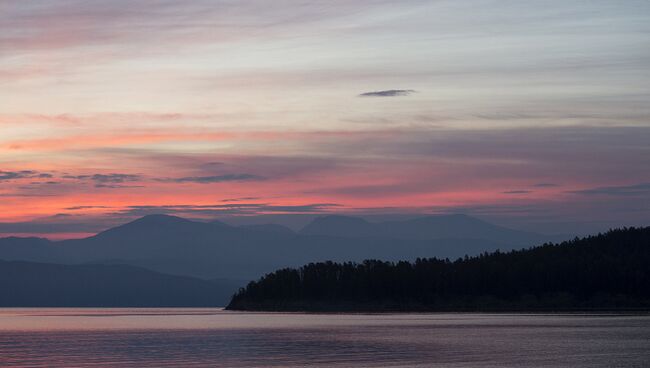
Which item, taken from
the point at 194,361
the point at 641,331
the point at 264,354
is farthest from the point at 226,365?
the point at 641,331

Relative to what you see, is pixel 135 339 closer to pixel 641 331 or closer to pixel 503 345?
pixel 503 345

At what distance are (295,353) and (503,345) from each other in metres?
24.8

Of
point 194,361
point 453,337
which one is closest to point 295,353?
point 194,361

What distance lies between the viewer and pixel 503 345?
120m

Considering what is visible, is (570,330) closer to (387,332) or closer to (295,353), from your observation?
(387,332)

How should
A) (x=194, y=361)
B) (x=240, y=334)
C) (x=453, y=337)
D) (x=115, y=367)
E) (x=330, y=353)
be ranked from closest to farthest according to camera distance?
(x=115, y=367)
(x=194, y=361)
(x=330, y=353)
(x=453, y=337)
(x=240, y=334)

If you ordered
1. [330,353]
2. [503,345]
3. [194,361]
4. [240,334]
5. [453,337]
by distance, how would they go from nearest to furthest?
[194,361] < [330,353] < [503,345] < [453,337] < [240,334]

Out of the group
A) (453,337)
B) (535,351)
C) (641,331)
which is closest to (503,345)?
(535,351)

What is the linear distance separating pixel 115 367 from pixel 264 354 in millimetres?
19672

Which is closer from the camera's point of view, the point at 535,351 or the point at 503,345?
the point at 535,351

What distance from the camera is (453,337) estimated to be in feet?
461

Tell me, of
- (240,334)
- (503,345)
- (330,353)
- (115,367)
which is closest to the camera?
(115,367)

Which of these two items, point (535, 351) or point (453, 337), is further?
point (453, 337)

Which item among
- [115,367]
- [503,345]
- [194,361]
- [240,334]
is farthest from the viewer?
[240,334]
